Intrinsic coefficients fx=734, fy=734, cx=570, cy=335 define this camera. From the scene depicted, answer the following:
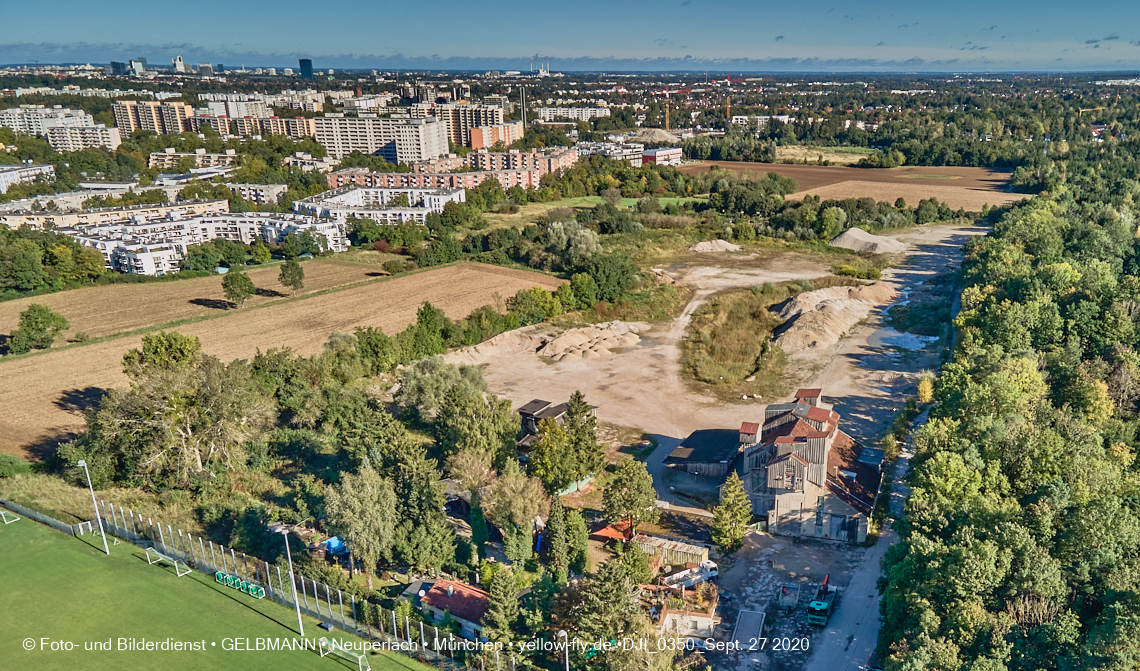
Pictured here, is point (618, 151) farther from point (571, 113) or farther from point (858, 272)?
point (571, 113)

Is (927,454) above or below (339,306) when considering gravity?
above

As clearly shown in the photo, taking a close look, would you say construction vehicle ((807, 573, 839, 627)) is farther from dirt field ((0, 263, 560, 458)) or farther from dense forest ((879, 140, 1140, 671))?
dirt field ((0, 263, 560, 458))

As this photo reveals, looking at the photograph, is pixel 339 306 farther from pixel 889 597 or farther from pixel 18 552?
pixel 889 597

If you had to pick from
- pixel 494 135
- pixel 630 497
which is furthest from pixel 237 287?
pixel 494 135

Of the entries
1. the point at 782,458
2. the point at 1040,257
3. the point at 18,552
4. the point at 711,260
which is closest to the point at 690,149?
the point at 711,260

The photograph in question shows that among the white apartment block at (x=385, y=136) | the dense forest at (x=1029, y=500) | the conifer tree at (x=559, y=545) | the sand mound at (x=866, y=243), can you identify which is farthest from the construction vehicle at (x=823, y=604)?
the white apartment block at (x=385, y=136)
